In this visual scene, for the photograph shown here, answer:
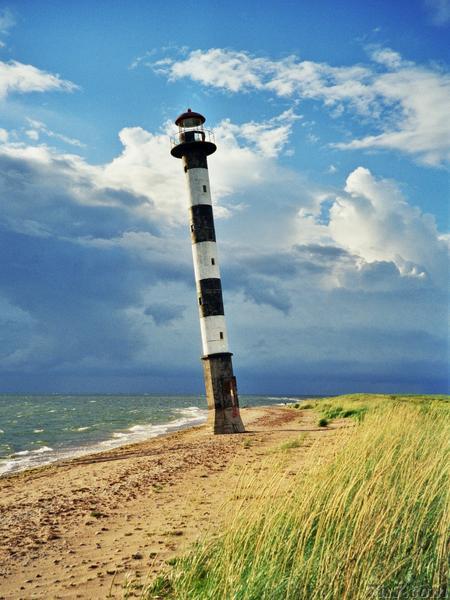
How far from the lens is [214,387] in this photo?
22000 millimetres

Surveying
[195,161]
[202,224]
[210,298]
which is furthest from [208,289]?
[195,161]

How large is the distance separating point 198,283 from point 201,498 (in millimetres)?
14018

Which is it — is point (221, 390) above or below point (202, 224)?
below

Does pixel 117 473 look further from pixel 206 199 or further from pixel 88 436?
pixel 88 436

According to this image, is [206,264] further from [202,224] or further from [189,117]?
[189,117]

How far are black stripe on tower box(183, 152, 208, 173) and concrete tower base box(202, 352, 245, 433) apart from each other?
A: 9.76m

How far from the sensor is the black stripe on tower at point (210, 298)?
74.0ft

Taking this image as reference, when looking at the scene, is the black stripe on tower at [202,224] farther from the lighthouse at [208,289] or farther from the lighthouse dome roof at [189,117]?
the lighthouse dome roof at [189,117]

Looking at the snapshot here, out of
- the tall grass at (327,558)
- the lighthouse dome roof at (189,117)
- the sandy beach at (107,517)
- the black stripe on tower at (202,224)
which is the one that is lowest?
the sandy beach at (107,517)

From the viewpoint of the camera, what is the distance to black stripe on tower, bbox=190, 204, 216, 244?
23031mm

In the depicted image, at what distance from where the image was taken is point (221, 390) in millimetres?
22078

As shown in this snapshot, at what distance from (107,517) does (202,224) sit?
1620 centimetres

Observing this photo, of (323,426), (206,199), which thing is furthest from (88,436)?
(206,199)

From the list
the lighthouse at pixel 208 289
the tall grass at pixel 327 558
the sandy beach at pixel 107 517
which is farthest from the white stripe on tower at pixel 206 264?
the tall grass at pixel 327 558
